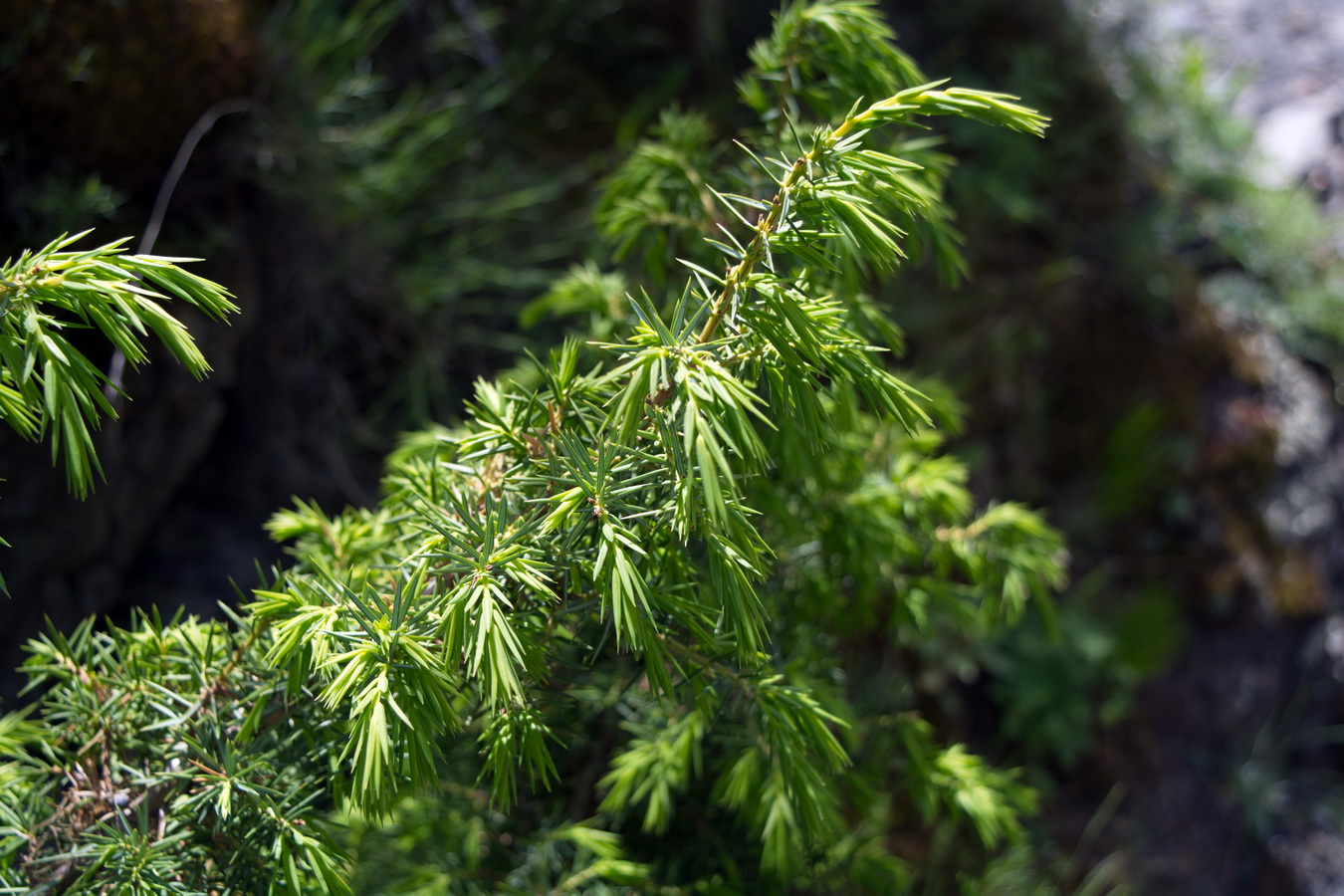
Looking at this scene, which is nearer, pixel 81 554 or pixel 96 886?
pixel 96 886

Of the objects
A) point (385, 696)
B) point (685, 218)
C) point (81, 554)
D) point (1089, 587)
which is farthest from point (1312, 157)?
point (81, 554)

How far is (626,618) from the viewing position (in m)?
0.66

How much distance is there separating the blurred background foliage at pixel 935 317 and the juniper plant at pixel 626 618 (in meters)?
0.46

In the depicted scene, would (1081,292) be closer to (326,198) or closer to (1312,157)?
(1312,157)

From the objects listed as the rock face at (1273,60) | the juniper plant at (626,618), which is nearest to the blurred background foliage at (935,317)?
the rock face at (1273,60)

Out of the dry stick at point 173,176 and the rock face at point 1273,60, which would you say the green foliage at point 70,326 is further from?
the rock face at point 1273,60

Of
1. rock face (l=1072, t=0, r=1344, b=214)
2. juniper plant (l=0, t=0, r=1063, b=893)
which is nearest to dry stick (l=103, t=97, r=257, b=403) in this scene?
juniper plant (l=0, t=0, r=1063, b=893)

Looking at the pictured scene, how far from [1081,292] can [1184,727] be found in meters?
1.51

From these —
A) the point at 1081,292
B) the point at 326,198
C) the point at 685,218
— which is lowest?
the point at 1081,292

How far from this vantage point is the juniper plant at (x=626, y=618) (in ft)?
2.37

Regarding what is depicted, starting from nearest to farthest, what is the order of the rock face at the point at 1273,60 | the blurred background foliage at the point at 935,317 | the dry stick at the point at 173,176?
the dry stick at the point at 173,176, the blurred background foliage at the point at 935,317, the rock face at the point at 1273,60

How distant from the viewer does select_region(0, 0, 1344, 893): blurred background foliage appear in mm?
1546

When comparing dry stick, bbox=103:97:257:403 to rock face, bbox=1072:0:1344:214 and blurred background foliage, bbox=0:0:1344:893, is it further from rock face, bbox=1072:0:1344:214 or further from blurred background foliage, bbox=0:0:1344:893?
rock face, bbox=1072:0:1344:214

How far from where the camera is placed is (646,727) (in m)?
1.05
